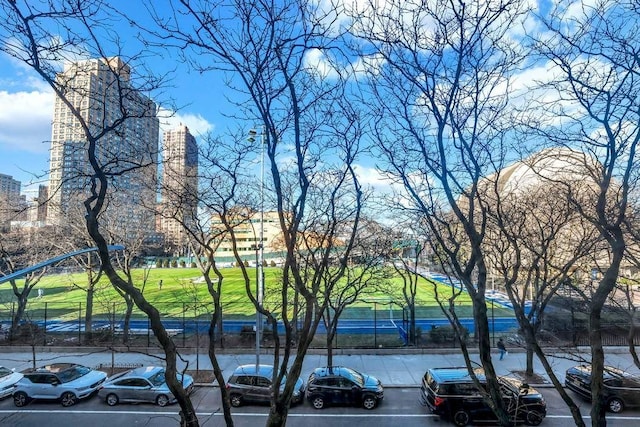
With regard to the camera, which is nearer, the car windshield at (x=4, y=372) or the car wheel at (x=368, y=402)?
the car wheel at (x=368, y=402)

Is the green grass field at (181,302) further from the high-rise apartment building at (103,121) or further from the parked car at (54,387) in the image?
the high-rise apartment building at (103,121)

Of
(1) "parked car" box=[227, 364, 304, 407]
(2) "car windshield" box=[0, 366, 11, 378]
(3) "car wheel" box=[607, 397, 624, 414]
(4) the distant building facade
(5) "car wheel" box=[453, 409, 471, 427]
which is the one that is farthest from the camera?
(2) "car windshield" box=[0, 366, 11, 378]

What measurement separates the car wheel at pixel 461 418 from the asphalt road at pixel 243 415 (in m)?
0.43

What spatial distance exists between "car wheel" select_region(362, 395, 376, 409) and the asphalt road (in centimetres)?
25

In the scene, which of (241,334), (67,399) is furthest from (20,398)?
(241,334)

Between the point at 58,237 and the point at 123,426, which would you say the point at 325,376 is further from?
the point at 58,237

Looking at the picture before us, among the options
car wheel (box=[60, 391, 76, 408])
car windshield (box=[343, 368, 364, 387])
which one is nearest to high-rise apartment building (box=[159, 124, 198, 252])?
car wheel (box=[60, 391, 76, 408])

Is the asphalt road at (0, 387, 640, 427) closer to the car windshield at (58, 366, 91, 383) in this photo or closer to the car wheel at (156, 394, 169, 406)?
the car wheel at (156, 394, 169, 406)

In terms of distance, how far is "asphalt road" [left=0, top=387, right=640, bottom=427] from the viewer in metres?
12.8

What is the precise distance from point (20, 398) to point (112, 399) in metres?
3.23

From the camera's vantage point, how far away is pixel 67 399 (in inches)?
569

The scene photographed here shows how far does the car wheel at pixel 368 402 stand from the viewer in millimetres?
13867

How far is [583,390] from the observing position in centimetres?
1398

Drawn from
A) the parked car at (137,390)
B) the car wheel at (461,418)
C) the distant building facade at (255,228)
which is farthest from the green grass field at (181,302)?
the car wheel at (461,418)
